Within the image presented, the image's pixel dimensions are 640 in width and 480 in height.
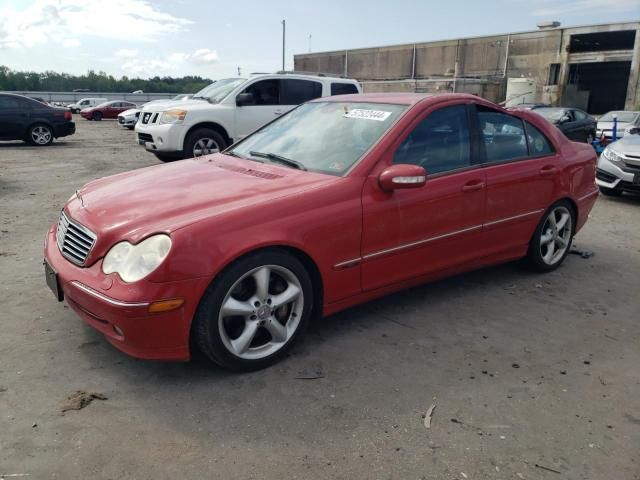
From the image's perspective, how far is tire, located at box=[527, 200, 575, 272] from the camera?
4.70 meters

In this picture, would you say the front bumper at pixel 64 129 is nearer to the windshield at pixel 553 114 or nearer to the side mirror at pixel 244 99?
the side mirror at pixel 244 99

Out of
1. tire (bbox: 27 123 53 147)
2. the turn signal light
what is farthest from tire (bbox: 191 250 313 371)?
tire (bbox: 27 123 53 147)

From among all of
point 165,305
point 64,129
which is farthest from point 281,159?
point 64,129

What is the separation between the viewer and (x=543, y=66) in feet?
139

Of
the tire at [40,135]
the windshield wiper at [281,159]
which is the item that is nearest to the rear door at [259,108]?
the windshield wiper at [281,159]

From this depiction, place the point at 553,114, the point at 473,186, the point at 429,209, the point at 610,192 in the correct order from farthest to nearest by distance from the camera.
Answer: the point at 553,114 < the point at 610,192 < the point at 473,186 < the point at 429,209

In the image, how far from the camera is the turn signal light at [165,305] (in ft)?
8.81

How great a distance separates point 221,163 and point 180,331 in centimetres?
158

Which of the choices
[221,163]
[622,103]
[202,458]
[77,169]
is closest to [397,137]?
[221,163]

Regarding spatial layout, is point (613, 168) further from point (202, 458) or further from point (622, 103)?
point (622, 103)

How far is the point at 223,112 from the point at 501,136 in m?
6.66

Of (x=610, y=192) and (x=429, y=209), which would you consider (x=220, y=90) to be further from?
(x=429, y=209)

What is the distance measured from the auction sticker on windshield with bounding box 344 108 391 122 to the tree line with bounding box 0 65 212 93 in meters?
82.5

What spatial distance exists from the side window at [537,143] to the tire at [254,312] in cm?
252
